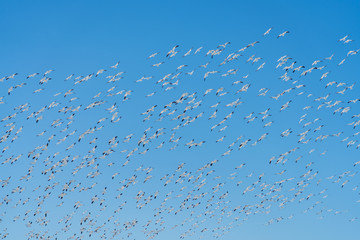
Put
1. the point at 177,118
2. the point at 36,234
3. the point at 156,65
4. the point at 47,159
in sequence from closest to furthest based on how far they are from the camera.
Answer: the point at 156,65 → the point at 177,118 → the point at 47,159 → the point at 36,234

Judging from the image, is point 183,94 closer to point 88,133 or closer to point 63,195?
point 88,133

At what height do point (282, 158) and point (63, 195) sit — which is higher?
point (63, 195)

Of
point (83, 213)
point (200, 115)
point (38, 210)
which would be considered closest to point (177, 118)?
point (200, 115)

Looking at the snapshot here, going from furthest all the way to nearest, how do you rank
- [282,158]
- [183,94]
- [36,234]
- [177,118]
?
[36,234] → [282,158] → [177,118] → [183,94]

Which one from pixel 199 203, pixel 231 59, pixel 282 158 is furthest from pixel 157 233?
pixel 231 59

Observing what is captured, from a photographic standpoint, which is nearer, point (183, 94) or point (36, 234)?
point (183, 94)

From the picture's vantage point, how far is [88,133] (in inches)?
2141

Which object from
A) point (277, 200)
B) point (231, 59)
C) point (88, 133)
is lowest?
point (277, 200)

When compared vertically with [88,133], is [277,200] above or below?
below

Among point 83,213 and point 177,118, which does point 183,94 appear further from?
point 83,213

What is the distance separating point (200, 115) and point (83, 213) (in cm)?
2319

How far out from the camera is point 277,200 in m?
59.4

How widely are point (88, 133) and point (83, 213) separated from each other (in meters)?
13.4

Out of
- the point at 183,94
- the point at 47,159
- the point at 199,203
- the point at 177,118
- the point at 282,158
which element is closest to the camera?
the point at 183,94
